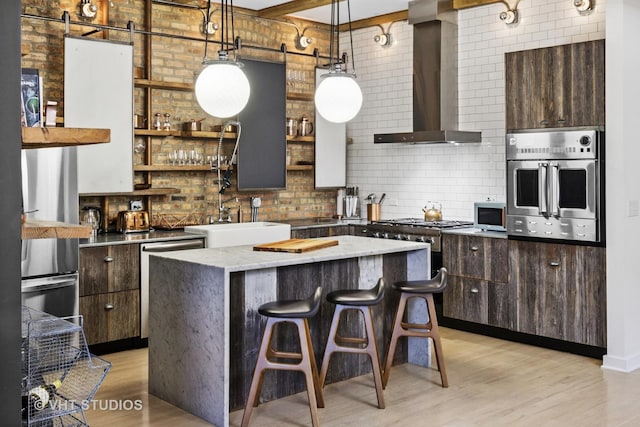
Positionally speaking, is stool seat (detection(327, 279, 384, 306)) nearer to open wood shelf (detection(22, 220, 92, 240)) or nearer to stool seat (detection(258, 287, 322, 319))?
stool seat (detection(258, 287, 322, 319))

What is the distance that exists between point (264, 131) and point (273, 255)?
3.19 meters

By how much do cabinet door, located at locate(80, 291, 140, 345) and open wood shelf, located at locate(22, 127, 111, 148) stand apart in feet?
Result: 13.1

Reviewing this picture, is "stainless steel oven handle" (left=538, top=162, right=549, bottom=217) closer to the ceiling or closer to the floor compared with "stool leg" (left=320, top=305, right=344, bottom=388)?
closer to the ceiling

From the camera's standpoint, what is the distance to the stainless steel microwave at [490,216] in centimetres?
657

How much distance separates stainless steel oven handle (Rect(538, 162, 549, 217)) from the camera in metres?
5.88

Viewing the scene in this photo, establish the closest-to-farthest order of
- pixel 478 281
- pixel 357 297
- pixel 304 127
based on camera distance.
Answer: pixel 357 297 → pixel 478 281 → pixel 304 127

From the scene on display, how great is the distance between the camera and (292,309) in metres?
4.07

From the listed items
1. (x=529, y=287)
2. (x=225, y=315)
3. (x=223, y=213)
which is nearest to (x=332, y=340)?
(x=225, y=315)

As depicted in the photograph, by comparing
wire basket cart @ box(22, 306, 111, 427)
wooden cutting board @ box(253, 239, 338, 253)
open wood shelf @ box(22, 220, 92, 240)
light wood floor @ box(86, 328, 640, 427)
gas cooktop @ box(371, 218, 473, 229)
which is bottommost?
light wood floor @ box(86, 328, 640, 427)

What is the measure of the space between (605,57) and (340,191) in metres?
3.87

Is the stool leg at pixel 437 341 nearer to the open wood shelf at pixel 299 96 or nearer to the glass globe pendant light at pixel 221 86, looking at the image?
the glass globe pendant light at pixel 221 86

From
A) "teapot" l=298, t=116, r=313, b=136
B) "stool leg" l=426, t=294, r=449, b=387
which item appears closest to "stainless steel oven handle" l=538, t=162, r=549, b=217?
"stool leg" l=426, t=294, r=449, b=387

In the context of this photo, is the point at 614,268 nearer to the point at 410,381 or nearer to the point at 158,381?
the point at 410,381

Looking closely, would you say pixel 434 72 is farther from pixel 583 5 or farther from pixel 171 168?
pixel 171 168
